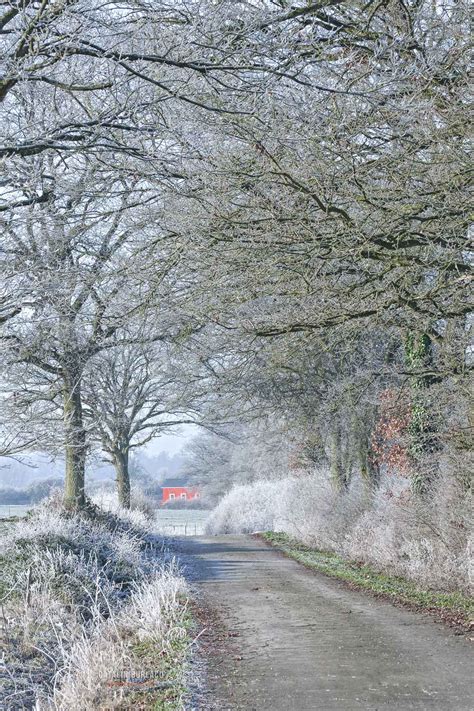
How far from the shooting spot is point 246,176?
29.7ft

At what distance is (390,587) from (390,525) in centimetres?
196

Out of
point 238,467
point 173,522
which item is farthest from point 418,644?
point 238,467

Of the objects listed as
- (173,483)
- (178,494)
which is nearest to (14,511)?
(178,494)

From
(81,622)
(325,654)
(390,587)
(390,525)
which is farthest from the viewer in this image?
(390,525)

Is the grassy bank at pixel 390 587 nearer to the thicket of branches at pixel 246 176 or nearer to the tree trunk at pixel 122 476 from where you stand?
the thicket of branches at pixel 246 176

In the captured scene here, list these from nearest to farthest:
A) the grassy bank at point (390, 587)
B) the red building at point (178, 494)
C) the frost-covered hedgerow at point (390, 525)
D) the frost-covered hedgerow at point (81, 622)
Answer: the frost-covered hedgerow at point (81, 622) < the grassy bank at point (390, 587) < the frost-covered hedgerow at point (390, 525) < the red building at point (178, 494)

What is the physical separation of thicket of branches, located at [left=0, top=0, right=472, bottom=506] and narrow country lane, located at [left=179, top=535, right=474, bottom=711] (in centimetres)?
276

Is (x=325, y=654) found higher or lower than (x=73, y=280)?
lower

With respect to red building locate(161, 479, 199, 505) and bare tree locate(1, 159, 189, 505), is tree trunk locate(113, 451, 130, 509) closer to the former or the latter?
bare tree locate(1, 159, 189, 505)

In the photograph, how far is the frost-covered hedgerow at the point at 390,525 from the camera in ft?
38.9

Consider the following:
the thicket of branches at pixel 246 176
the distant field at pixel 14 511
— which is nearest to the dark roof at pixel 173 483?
the distant field at pixel 14 511

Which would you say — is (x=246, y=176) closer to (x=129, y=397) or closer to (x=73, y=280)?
(x=73, y=280)

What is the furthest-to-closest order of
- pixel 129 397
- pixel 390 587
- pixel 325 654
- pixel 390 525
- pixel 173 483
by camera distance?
pixel 173 483 → pixel 129 397 → pixel 390 525 → pixel 390 587 → pixel 325 654

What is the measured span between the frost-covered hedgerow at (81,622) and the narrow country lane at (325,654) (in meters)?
0.54
